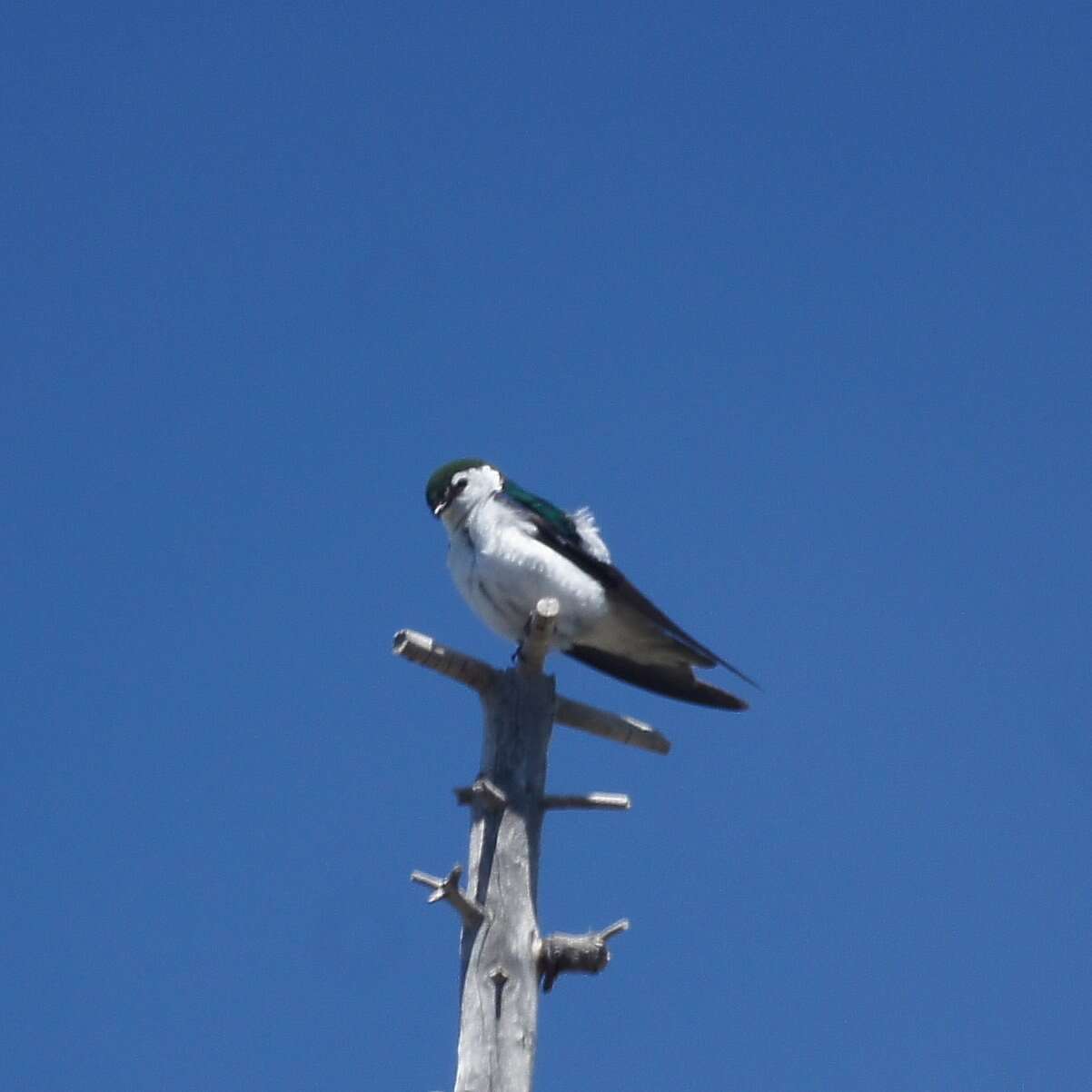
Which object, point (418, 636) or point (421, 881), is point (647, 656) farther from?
point (421, 881)

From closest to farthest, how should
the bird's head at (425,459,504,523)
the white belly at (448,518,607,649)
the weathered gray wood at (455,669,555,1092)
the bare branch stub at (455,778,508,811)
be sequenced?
the weathered gray wood at (455,669,555,1092) → the bare branch stub at (455,778,508,811) → the white belly at (448,518,607,649) → the bird's head at (425,459,504,523)

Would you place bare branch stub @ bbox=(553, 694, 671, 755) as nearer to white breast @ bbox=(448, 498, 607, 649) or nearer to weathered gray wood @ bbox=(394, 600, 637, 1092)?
weathered gray wood @ bbox=(394, 600, 637, 1092)

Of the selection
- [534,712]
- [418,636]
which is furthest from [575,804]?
[418,636]

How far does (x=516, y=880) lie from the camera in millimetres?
6168

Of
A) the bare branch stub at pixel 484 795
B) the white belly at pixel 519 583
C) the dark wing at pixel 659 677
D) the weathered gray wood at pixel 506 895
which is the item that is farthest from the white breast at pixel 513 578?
the bare branch stub at pixel 484 795

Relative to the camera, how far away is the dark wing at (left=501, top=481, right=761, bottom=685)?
7949 mm

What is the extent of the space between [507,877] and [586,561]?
82.2 inches

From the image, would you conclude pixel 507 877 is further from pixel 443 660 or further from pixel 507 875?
pixel 443 660

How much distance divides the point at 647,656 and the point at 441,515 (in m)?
1.11

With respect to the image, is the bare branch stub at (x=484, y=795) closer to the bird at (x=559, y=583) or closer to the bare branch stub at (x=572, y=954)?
the bare branch stub at (x=572, y=954)

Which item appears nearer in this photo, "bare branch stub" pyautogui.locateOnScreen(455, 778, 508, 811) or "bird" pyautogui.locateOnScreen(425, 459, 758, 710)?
"bare branch stub" pyautogui.locateOnScreen(455, 778, 508, 811)

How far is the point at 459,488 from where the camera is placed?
8102mm

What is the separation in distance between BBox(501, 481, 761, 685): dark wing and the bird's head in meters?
0.09

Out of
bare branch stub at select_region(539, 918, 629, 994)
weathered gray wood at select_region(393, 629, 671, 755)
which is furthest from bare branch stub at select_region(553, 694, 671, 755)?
bare branch stub at select_region(539, 918, 629, 994)
